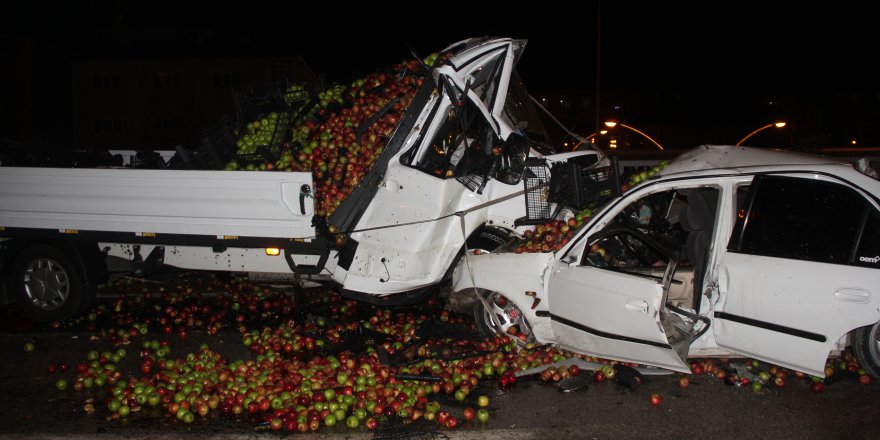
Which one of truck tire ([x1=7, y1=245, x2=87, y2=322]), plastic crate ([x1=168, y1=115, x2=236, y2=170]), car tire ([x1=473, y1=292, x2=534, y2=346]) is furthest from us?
plastic crate ([x1=168, y1=115, x2=236, y2=170])

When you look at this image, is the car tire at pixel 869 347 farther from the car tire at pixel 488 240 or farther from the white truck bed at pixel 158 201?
the white truck bed at pixel 158 201

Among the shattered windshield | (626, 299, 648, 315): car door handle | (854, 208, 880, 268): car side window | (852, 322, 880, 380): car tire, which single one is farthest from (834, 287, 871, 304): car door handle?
the shattered windshield

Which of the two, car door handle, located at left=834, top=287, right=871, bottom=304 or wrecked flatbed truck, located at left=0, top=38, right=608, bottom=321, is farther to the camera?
wrecked flatbed truck, located at left=0, top=38, right=608, bottom=321

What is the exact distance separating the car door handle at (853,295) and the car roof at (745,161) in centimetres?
91

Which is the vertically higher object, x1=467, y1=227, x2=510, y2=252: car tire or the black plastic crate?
the black plastic crate

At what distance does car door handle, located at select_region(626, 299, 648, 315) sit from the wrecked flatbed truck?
69.5 inches

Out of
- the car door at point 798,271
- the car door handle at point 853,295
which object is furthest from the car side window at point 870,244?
the car door handle at point 853,295

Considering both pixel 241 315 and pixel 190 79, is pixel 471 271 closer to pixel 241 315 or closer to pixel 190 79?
pixel 241 315

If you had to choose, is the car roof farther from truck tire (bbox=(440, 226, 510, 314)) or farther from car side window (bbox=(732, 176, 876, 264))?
truck tire (bbox=(440, 226, 510, 314))

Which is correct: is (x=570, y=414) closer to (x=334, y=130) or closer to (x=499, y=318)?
(x=499, y=318)

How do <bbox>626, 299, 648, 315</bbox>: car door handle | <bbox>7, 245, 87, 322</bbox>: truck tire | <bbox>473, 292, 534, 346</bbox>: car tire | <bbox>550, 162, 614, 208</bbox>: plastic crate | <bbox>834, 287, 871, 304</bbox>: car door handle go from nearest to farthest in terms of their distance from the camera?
<bbox>834, 287, 871, 304</bbox>: car door handle < <bbox>626, 299, 648, 315</bbox>: car door handle < <bbox>473, 292, 534, 346</bbox>: car tire < <bbox>550, 162, 614, 208</bbox>: plastic crate < <bbox>7, 245, 87, 322</bbox>: truck tire

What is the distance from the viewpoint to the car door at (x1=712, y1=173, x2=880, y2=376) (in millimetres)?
4305

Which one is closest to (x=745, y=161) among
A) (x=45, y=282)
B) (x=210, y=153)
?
(x=210, y=153)

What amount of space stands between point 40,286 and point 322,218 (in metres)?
3.59
